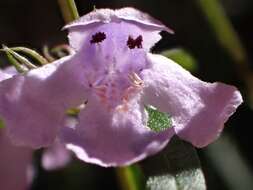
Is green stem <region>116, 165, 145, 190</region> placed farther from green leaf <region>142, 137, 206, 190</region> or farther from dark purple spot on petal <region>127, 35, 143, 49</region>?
dark purple spot on petal <region>127, 35, 143, 49</region>

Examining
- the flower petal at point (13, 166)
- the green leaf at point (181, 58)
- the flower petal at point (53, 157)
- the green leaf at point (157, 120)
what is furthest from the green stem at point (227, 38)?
the green leaf at point (157, 120)

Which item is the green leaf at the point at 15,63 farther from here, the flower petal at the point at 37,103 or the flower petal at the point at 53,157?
the flower petal at the point at 53,157

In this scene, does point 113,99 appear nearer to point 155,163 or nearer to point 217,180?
point 155,163

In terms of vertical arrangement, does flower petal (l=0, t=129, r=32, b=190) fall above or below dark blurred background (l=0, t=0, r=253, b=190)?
above

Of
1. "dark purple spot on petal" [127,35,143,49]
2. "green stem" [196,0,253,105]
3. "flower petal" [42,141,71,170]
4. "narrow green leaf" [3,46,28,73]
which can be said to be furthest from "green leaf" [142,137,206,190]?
"green stem" [196,0,253,105]

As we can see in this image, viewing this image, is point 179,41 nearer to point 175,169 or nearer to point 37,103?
point 175,169
